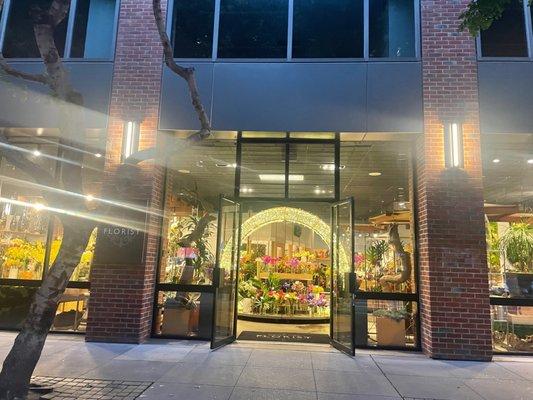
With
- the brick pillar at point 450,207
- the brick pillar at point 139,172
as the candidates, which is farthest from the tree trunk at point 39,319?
the brick pillar at point 450,207

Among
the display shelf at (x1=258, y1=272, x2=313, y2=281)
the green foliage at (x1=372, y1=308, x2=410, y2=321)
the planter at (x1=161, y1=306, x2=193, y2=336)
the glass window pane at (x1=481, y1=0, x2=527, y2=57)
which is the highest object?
the glass window pane at (x1=481, y1=0, x2=527, y2=57)

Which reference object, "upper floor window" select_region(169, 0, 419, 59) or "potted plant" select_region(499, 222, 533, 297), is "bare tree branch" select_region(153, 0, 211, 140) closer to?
"upper floor window" select_region(169, 0, 419, 59)

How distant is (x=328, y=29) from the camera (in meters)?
7.81

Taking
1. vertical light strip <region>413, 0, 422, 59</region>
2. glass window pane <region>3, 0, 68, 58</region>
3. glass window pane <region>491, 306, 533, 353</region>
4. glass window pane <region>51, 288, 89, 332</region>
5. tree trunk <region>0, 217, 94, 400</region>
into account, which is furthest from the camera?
glass window pane <region>3, 0, 68, 58</region>

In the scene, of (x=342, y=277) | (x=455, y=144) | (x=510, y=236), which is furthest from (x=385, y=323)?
(x=455, y=144)

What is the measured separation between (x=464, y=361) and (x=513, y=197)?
10.3ft

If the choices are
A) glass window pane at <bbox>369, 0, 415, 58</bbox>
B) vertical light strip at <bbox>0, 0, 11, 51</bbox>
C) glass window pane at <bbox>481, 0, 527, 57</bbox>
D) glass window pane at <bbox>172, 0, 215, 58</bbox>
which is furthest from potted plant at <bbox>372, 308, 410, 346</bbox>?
vertical light strip at <bbox>0, 0, 11, 51</bbox>

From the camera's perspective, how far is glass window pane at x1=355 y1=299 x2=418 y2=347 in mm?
7223

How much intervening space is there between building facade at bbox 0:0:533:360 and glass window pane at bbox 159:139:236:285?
3 cm

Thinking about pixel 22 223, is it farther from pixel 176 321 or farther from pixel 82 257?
pixel 176 321

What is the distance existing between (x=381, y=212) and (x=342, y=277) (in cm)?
177

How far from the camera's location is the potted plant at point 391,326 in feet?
23.8

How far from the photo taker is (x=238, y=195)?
7.79 m

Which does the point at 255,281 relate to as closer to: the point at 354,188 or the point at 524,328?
the point at 354,188
